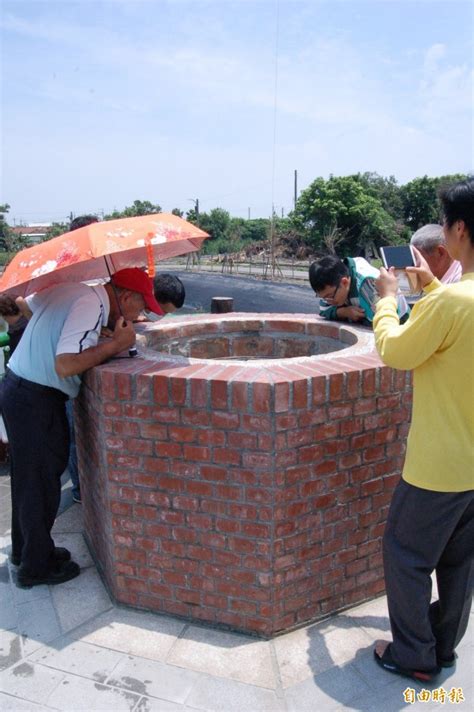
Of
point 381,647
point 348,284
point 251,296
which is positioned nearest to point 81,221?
point 348,284

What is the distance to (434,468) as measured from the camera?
75.7 inches

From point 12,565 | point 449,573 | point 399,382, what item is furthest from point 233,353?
point 449,573

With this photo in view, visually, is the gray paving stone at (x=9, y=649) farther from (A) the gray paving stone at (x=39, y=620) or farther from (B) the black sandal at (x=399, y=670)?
(B) the black sandal at (x=399, y=670)

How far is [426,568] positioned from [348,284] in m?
1.95

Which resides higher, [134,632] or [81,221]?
[81,221]

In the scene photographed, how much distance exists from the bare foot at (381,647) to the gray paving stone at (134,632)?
0.85 m

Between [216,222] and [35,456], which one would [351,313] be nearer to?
[35,456]

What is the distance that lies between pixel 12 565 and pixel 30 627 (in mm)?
597

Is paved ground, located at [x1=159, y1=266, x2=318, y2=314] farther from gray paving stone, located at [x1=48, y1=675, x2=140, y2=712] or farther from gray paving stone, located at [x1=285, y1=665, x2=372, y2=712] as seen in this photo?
gray paving stone, located at [x1=48, y1=675, x2=140, y2=712]

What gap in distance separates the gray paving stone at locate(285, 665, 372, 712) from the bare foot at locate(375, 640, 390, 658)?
0.42ft

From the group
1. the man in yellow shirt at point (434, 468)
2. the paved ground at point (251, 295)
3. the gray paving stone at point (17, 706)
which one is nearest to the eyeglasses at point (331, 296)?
the man in yellow shirt at point (434, 468)

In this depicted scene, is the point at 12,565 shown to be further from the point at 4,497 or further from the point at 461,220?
the point at 461,220

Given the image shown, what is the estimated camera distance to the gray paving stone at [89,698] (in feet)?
6.74

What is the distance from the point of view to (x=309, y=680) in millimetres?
2172
